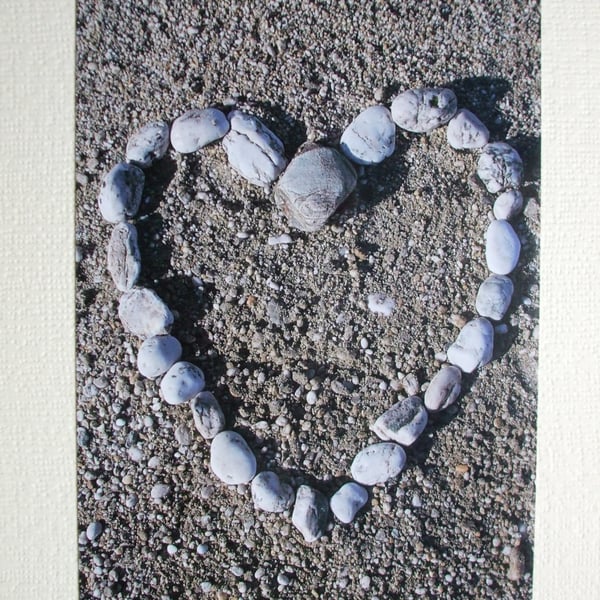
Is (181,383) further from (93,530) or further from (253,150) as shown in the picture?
(253,150)

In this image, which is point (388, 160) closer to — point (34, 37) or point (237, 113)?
point (237, 113)

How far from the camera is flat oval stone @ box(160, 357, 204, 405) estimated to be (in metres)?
0.83

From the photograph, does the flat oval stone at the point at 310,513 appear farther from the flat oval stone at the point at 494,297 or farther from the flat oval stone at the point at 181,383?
the flat oval stone at the point at 494,297

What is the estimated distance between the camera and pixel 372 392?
868 mm

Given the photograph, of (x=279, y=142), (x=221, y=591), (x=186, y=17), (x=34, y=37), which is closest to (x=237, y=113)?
(x=279, y=142)

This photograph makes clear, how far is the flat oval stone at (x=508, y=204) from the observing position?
2.82 ft

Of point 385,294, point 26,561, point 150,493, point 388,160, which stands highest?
point 388,160

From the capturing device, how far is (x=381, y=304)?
34.3 inches

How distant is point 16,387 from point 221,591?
1.46 feet

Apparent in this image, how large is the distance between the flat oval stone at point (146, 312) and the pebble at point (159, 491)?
0.76 ft

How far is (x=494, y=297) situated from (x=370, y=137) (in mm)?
313

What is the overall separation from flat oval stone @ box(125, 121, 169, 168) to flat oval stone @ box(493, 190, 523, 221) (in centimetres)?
53

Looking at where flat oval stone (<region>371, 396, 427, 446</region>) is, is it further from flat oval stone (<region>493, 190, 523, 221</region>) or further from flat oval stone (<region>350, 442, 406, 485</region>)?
flat oval stone (<region>493, 190, 523, 221</region>)

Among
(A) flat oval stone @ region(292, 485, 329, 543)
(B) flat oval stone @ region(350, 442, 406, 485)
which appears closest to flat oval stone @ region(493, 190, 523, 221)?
(B) flat oval stone @ region(350, 442, 406, 485)
